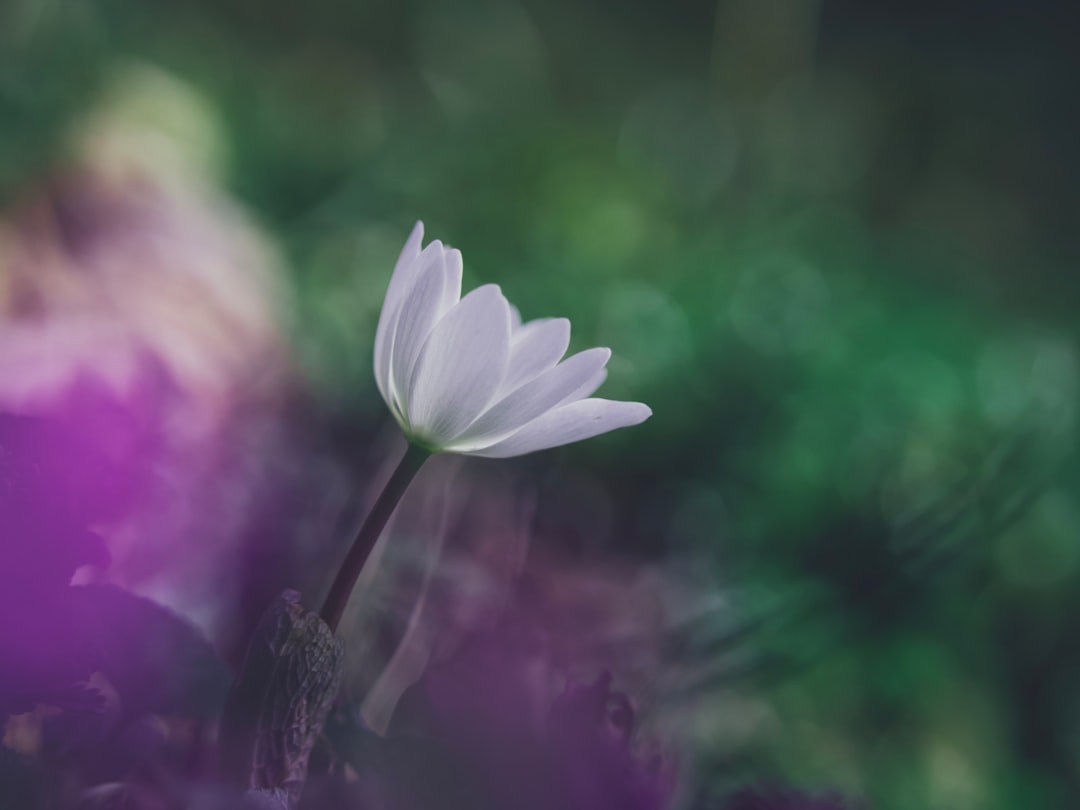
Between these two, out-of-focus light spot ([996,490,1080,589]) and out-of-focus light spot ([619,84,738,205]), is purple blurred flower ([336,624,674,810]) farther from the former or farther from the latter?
out-of-focus light spot ([619,84,738,205])

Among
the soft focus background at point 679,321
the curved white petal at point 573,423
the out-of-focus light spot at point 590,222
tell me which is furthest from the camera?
the out-of-focus light spot at point 590,222

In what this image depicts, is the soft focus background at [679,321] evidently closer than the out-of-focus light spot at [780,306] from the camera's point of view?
Yes

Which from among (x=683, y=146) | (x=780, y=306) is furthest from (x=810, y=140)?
(x=780, y=306)

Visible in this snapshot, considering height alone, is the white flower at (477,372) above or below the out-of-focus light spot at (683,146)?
below

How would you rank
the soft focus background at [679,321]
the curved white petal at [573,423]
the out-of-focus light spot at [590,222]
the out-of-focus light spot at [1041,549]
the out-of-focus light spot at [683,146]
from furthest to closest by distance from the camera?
the out-of-focus light spot at [683,146]
the out-of-focus light spot at [590,222]
the out-of-focus light spot at [1041,549]
the soft focus background at [679,321]
the curved white petal at [573,423]

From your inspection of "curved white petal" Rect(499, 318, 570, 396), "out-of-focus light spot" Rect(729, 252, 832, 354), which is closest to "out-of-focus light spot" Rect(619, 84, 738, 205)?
"out-of-focus light spot" Rect(729, 252, 832, 354)

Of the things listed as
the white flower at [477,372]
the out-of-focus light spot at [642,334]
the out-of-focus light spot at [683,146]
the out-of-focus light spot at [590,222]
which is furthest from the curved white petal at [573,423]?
the out-of-focus light spot at [683,146]

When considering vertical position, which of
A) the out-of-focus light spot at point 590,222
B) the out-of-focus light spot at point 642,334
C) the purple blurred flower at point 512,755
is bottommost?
the purple blurred flower at point 512,755

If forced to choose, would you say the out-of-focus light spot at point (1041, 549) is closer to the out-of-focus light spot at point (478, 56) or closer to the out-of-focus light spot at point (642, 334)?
the out-of-focus light spot at point (642, 334)
